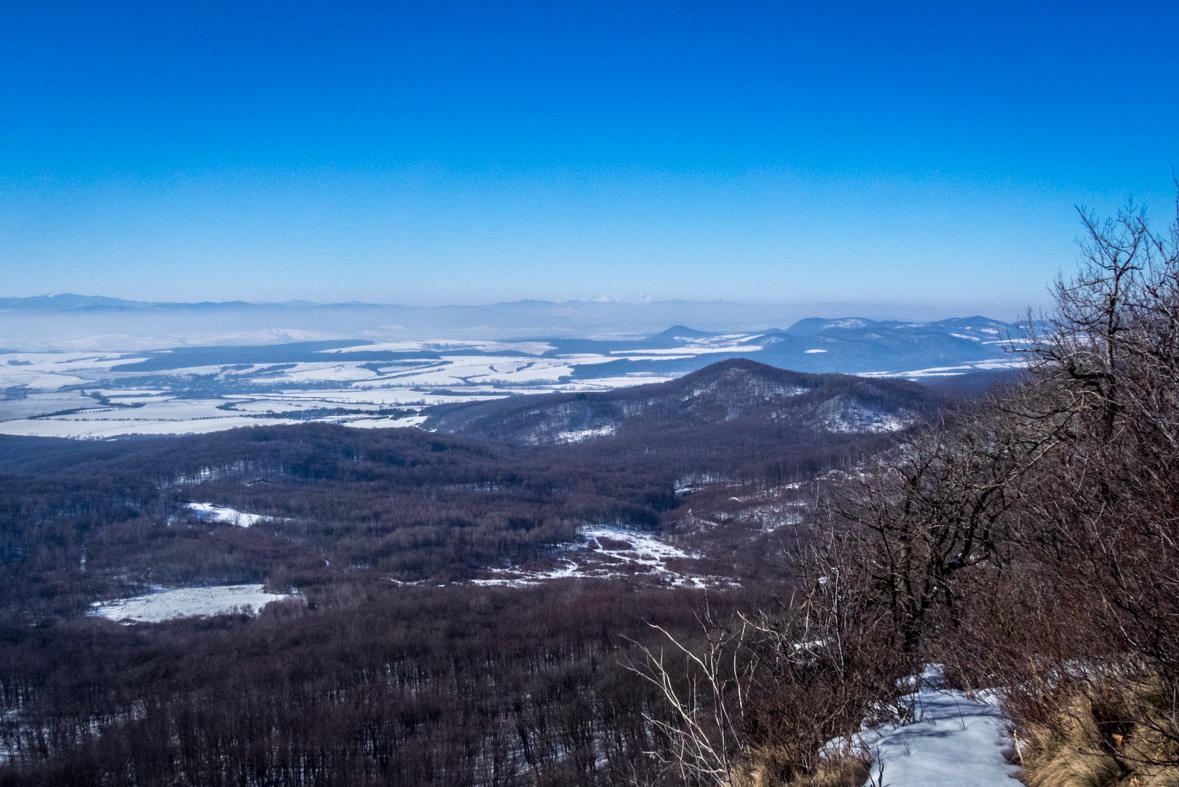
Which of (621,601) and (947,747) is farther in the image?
(621,601)

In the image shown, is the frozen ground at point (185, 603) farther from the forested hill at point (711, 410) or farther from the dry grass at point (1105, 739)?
the forested hill at point (711, 410)

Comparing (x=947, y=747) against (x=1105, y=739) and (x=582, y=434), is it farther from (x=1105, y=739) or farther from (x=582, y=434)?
(x=582, y=434)

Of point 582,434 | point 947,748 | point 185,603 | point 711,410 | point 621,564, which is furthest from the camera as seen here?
point 711,410

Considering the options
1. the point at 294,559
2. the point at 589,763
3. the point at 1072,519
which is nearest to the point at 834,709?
the point at 1072,519

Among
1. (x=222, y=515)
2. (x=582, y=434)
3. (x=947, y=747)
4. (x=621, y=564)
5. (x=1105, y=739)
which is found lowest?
(x=621, y=564)

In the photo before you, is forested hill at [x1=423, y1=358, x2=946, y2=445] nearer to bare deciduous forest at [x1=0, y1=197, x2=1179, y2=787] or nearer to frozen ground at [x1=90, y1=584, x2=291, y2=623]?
bare deciduous forest at [x1=0, y1=197, x2=1179, y2=787]

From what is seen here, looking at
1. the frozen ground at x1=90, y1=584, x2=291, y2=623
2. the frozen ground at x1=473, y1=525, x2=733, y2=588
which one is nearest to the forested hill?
the frozen ground at x1=473, y1=525, x2=733, y2=588

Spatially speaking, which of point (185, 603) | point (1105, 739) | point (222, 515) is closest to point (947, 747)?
point (1105, 739)
